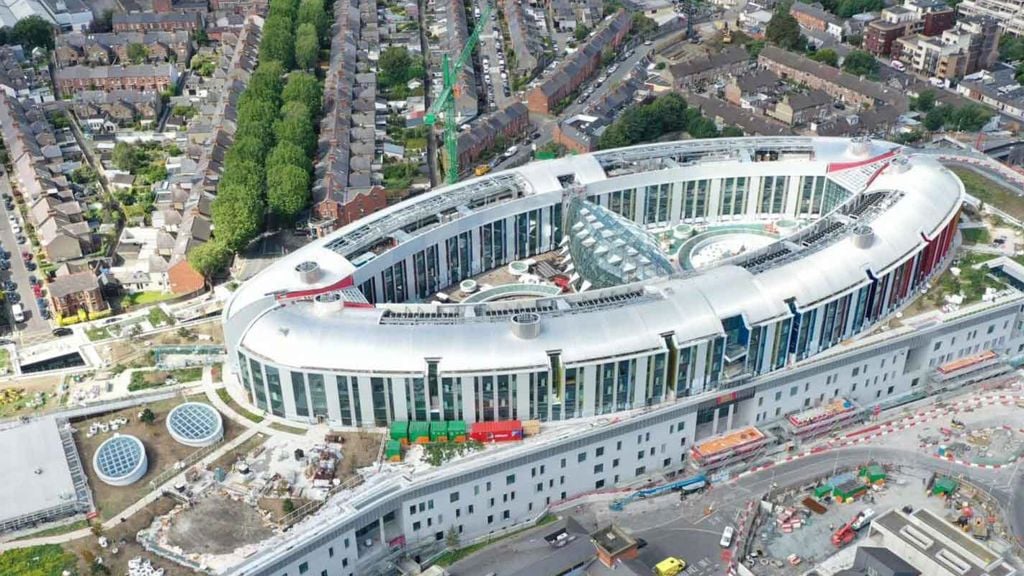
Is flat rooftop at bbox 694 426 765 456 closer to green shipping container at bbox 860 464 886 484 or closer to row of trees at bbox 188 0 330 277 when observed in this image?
green shipping container at bbox 860 464 886 484

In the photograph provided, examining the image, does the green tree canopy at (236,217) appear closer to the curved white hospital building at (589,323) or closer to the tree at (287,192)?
the tree at (287,192)

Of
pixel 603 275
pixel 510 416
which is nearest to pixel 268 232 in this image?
pixel 603 275

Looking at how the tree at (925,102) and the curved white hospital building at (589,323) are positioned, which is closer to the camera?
the curved white hospital building at (589,323)

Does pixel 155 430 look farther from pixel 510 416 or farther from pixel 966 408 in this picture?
pixel 966 408

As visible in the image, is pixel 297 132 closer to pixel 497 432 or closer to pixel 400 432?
pixel 400 432

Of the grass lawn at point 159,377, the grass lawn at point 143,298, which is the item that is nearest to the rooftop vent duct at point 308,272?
the grass lawn at point 159,377

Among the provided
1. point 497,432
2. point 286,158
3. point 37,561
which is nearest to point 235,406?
point 37,561

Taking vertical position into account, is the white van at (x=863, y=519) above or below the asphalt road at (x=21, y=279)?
below
